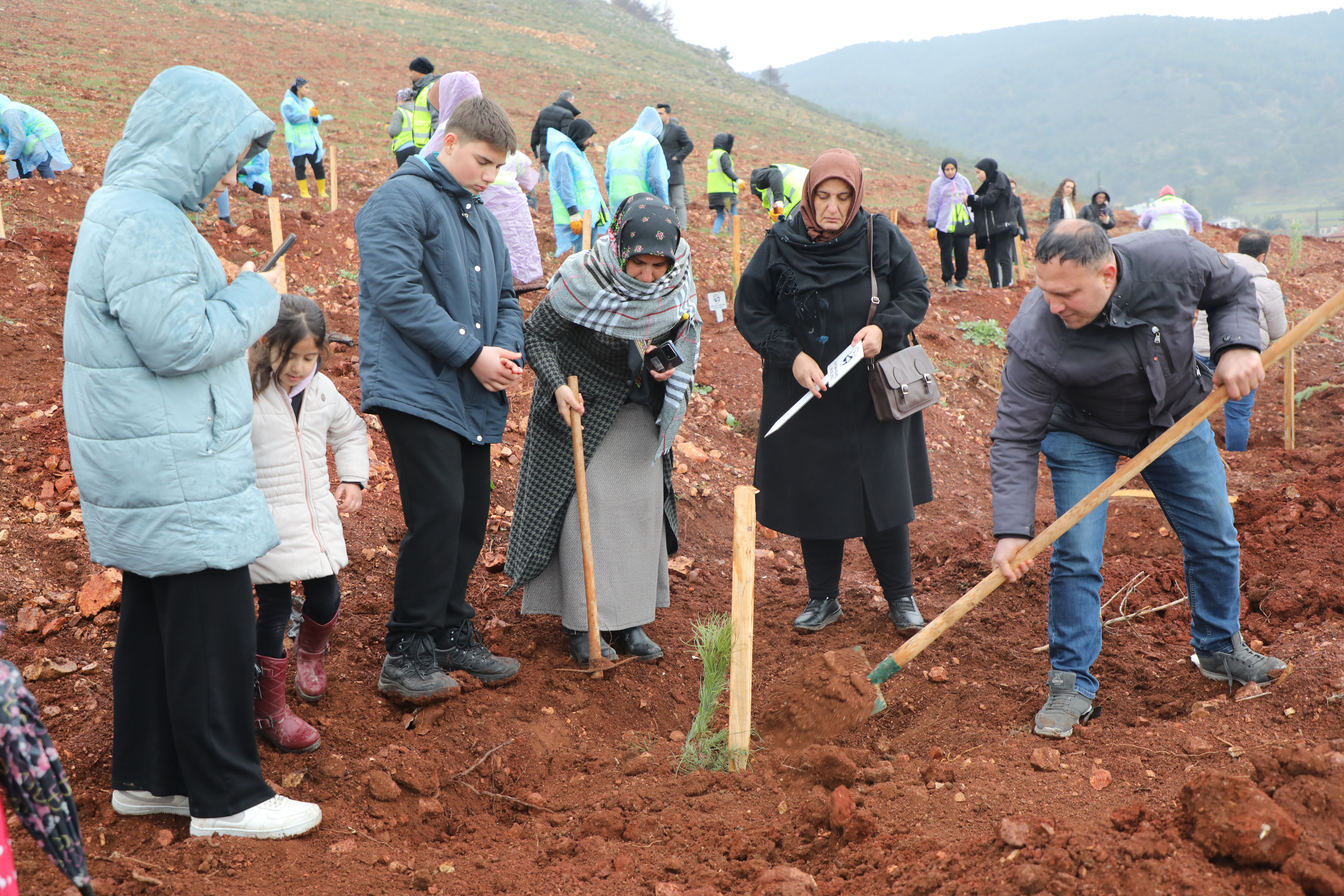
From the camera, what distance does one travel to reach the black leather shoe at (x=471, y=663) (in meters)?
3.35

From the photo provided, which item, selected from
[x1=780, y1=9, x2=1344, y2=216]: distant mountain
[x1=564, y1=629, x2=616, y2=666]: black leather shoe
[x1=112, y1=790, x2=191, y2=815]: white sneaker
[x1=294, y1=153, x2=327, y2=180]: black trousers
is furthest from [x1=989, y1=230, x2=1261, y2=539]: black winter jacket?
[x1=780, y1=9, x2=1344, y2=216]: distant mountain

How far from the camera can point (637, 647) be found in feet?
11.9

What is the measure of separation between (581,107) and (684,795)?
26127mm

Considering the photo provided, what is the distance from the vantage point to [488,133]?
9.57 feet

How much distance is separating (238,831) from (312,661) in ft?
2.64

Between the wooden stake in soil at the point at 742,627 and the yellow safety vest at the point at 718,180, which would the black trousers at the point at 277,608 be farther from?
the yellow safety vest at the point at 718,180

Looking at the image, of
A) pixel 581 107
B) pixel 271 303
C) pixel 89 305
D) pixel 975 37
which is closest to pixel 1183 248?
pixel 271 303

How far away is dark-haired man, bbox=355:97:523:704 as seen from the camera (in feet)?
9.41

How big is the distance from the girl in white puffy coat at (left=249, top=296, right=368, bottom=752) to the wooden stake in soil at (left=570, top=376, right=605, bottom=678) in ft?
2.44

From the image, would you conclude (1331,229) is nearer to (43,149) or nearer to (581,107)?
(581,107)

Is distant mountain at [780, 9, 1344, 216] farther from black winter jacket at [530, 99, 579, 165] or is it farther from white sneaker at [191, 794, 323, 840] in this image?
white sneaker at [191, 794, 323, 840]

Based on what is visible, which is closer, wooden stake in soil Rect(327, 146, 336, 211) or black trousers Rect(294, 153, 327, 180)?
wooden stake in soil Rect(327, 146, 336, 211)

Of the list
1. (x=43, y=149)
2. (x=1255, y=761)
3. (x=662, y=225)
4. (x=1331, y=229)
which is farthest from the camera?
(x=1331, y=229)

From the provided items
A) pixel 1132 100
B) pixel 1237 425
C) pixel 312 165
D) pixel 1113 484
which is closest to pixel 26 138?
pixel 312 165
